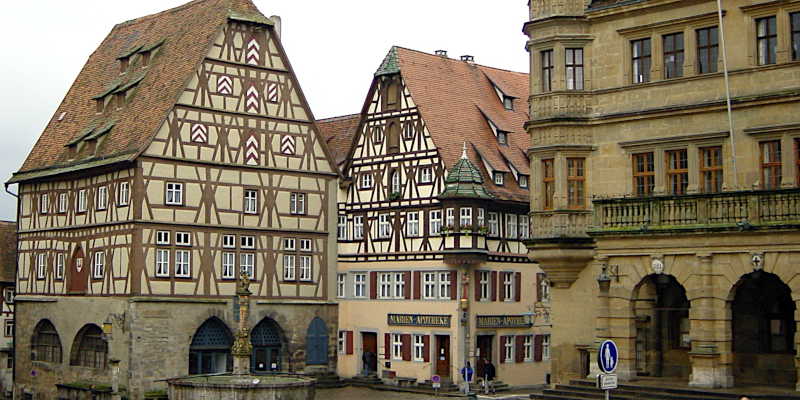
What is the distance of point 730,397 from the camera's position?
27.8 meters

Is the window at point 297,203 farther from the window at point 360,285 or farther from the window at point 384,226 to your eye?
the window at point 360,285

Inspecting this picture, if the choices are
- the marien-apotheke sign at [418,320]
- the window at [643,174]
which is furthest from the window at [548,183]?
the marien-apotheke sign at [418,320]

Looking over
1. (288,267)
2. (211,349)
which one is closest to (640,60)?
(288,267)

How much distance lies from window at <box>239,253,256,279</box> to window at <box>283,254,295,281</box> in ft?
5.36

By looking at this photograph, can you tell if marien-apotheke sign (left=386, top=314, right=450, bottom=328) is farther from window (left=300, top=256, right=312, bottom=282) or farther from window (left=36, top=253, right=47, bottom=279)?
window (left=36, top=253, right=47, bottom=279)

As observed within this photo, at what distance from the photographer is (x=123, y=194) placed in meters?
47.5

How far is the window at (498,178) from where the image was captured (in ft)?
171

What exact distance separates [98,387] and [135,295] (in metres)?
4.36

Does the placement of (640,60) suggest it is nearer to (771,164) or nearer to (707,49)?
(707,49)

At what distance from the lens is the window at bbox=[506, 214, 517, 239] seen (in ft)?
171

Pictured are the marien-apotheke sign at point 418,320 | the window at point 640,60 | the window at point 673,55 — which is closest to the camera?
the window at point 673,55

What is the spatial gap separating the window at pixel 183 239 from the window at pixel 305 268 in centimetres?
586

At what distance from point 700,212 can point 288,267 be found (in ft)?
83.6

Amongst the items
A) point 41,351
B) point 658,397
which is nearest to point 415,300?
point 41,351
